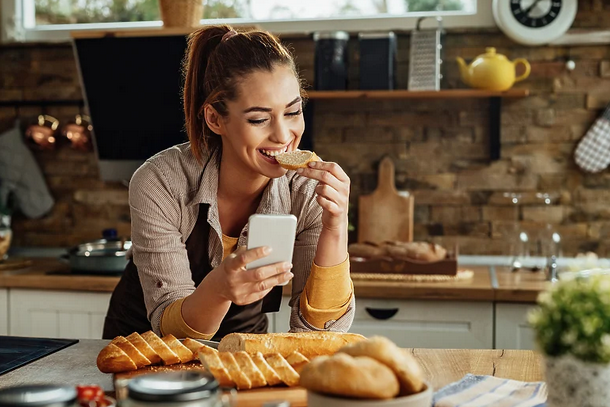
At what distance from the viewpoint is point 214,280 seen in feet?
5.59

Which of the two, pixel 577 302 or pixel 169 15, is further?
pixel 169 15

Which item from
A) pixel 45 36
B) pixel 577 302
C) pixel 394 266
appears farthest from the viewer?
pixel 45 36

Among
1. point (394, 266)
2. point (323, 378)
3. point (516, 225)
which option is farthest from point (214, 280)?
point (516, 225)

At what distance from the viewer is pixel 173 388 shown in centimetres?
→ 98

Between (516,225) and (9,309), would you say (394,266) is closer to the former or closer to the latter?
(516,225)

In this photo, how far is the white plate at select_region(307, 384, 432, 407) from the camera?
3.54ft

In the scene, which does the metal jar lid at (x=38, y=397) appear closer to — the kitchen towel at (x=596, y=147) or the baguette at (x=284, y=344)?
the baguette at (x=284, y=344)

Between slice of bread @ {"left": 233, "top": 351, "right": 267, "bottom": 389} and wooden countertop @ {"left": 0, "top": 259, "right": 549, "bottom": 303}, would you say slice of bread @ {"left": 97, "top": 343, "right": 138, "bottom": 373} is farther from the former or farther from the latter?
wooden countertop @ {"left": 0, "top": 259, "right": 549, "bottom": 303}

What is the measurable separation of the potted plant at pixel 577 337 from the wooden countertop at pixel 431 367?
1.32ft

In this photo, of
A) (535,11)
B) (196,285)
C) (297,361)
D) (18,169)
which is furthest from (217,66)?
(18,169)

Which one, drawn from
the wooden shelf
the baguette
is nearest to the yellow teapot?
the wooden shelf

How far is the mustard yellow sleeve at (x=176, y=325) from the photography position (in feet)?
5.87

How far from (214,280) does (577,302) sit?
874 millimetres

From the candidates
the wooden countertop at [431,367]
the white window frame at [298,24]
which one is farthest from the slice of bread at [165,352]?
the white window frame at [298,24]
